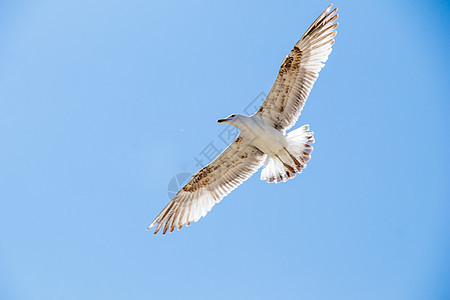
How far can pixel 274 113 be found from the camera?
29.3ft

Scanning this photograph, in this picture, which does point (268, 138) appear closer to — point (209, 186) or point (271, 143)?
point (271, 143)

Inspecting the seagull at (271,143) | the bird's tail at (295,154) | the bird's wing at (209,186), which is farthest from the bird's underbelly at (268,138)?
the bird's wing at (209,186)

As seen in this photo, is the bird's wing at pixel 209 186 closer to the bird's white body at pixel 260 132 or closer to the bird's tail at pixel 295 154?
the bird's white body at pixel 260 132

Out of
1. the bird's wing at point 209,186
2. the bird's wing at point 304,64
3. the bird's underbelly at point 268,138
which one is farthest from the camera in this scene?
the bird's wing at point 209,186

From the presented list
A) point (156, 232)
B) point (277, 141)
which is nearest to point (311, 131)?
point (277, 141)

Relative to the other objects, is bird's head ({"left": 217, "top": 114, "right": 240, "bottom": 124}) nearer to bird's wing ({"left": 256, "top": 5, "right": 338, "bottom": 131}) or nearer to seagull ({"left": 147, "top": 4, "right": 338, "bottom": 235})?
seagull ({"left": 147, "top": 4, "right": 338, "bottom": 235})

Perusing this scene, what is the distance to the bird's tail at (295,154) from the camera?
8.77 m

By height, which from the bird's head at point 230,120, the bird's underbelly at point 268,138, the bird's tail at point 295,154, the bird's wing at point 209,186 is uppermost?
the bird's head at point 230,120

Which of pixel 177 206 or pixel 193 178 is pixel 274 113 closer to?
pixel 193 178

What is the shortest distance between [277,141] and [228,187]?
1.50 m

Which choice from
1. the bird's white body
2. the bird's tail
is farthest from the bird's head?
the bird's tail

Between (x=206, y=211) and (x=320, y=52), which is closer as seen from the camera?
(x=320, y=52)

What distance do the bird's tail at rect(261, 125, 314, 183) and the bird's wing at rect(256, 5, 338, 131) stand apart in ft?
1.86

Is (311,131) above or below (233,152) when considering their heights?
below
